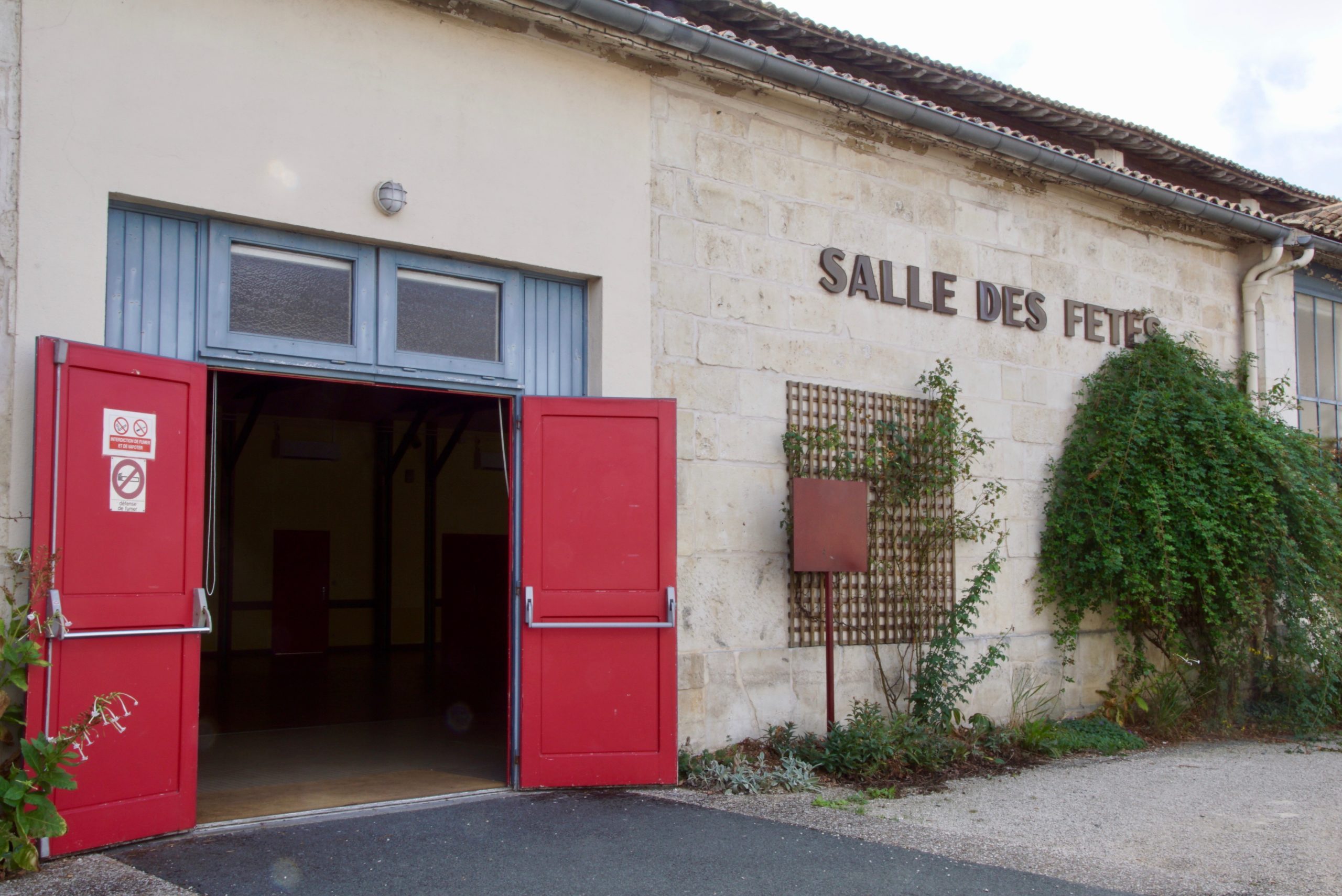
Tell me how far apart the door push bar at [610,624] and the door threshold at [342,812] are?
93 cm

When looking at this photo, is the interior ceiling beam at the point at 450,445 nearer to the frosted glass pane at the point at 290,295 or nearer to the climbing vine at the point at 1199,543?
the climbing vine at the point at 1199,543

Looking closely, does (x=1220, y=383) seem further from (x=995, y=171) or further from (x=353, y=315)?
(x=353, y=315)

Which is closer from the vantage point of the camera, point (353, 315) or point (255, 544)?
point (353, 315)

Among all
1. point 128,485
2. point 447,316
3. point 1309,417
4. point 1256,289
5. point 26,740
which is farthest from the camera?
point 1309,417

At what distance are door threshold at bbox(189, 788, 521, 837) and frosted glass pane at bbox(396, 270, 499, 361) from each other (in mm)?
2422

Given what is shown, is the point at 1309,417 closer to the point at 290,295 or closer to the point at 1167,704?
the point at 1167,704

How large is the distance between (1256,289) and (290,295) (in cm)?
900

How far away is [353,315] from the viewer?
5.98 metres

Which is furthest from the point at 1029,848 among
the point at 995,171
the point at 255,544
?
the point at 255,544

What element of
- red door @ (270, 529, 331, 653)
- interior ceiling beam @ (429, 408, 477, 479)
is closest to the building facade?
interior ceiling beam @ (429, 408, 477, 479)

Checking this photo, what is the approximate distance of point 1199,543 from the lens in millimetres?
8734

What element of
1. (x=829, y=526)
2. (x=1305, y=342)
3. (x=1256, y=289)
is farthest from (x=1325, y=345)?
(x=829, y=526)

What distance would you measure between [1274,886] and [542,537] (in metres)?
3.87

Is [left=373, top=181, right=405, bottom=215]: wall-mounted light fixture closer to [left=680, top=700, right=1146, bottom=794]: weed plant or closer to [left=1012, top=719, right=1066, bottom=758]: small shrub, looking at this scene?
[left=680, top=700, right=1146, bottom=794]: weed plant
